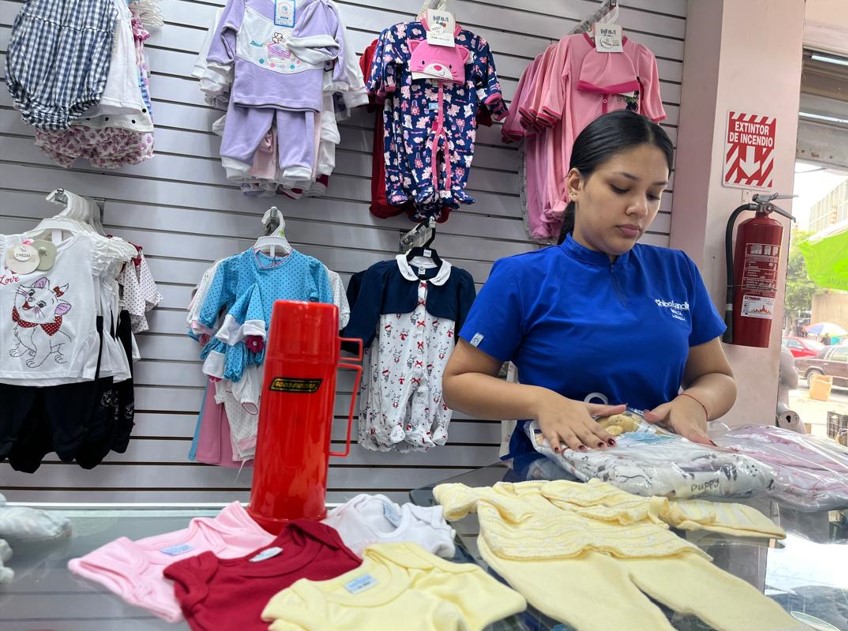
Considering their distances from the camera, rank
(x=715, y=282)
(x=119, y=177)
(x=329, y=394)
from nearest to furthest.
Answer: (x=329, y=394)
(x=119, y=177)
(x=715, y=282)

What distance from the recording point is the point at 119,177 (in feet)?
10.7

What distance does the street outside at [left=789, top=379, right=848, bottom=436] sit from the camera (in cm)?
457

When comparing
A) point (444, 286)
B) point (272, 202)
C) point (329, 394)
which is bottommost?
point (329, 394)

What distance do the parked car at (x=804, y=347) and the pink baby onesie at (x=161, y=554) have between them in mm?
4369

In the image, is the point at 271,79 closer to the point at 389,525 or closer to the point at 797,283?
the point at 389,525

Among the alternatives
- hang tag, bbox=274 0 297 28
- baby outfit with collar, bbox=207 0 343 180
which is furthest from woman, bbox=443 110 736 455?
hang tag, bbox=274 0 297 28

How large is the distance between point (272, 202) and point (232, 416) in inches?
46.2

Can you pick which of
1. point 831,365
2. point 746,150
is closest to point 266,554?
point 746,150

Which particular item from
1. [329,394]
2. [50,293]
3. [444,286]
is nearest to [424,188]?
[444,286]

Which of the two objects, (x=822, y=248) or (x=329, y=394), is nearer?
(x=329, y=394)

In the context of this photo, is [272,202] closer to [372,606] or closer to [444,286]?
[444,286]

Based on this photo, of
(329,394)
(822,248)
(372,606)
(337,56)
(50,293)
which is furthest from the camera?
(822,248)

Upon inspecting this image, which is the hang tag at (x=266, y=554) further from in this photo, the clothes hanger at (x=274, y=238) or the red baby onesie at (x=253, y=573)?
the clothes hanger at (x=274, y=238)

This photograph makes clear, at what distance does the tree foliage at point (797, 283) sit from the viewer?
13.6 ft
